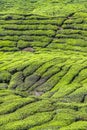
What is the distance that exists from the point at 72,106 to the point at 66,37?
73911mm

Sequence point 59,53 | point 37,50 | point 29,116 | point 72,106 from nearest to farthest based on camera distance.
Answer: point 29,116 < point 72,106 < point 59,53 < point 37,50

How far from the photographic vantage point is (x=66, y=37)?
467ft

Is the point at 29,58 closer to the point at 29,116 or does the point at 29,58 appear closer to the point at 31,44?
the point at 31,44

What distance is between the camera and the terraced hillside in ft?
217

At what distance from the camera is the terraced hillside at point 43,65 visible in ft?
217

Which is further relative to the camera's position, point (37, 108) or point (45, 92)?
point (45, 92)

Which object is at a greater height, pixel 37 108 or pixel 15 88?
pixel 37 108

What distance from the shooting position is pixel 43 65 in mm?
107000

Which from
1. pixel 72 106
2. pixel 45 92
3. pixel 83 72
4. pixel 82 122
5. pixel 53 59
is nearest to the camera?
pixel 82 122

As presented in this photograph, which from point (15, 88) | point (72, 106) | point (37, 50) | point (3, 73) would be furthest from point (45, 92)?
point (37, 50)

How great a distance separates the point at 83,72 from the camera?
99.8 m

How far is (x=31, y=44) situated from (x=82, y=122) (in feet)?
264

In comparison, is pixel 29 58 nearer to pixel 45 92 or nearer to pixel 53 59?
pixel 53 59

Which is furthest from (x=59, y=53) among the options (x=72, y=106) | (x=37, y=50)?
(x=72, y=106)
